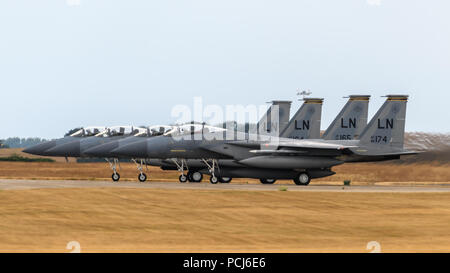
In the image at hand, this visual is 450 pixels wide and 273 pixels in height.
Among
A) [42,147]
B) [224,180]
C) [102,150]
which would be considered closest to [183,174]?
[224,180]

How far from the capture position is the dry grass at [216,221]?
17.3 meters

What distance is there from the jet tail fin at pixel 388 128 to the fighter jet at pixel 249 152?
0.58 meters

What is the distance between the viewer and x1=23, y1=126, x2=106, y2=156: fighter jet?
41281 mm

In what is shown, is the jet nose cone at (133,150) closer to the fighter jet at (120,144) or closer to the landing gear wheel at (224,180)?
the fighter jet at (120,144)

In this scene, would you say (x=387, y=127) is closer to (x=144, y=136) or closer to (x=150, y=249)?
(x=144, y=136)

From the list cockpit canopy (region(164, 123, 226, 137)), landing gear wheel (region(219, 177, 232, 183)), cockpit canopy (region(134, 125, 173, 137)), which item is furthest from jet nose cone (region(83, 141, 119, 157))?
landing gear wheel (region(219, 177, 232, 183))

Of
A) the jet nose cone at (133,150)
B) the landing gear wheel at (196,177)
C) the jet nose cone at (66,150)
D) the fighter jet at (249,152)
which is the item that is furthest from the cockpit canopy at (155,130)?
the jet nose cone at (66,150)

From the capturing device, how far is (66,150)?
41.1 metres

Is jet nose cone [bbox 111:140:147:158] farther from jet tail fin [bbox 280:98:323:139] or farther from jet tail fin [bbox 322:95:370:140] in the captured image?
jet tail fin [bbox 322:95:370:140]

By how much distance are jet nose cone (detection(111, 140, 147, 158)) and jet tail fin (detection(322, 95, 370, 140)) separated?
37.8ft

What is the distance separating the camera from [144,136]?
41.4 meters
